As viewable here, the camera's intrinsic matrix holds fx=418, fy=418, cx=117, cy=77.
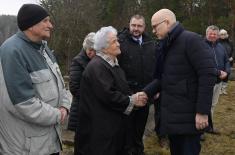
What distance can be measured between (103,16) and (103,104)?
28819 mm

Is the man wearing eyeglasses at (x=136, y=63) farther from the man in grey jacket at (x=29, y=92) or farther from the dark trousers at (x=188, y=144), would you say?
the man in grey jacket at (x=29, y=92)

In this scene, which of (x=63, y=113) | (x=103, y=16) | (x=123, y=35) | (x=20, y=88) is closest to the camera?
(x=20, y=88)

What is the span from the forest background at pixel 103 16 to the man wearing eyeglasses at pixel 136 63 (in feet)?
51.5

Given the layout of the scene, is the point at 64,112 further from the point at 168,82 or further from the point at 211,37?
the point at 211,37

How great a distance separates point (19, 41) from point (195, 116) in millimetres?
1859

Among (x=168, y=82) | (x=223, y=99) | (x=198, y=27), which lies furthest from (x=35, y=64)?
(x=198, y=27)

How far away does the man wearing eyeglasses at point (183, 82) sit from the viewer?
4.04 m

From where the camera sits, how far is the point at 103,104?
14.0 ft

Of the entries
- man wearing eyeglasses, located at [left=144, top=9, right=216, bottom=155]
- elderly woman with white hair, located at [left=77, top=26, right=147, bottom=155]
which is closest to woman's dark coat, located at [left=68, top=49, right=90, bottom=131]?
elderly woman with white hair, located at [left=77, top=26, right=147, bottom=155]

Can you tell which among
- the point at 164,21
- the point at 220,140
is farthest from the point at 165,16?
the point at 220,140

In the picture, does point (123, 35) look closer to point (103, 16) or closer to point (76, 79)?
point (76, 79)

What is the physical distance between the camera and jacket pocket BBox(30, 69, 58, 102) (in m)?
3.46

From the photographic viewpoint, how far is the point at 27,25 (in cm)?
352

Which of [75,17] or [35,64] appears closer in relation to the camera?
[35,64]
